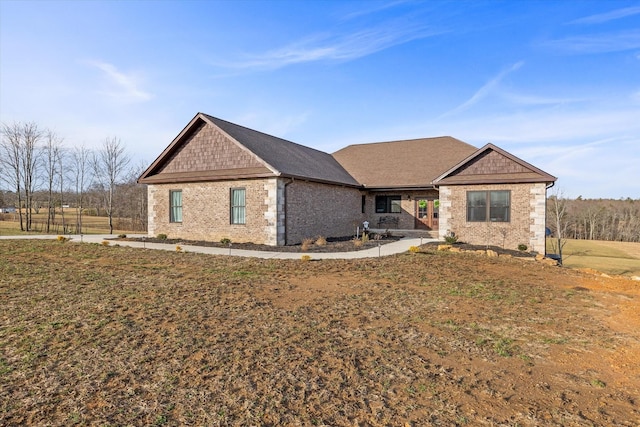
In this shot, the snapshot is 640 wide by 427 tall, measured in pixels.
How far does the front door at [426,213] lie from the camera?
21.6m

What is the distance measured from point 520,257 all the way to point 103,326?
1414 centimetres

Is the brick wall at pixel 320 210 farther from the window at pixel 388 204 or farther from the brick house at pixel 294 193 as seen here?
the window at pixel 388 204

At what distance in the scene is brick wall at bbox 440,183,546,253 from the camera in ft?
53.4

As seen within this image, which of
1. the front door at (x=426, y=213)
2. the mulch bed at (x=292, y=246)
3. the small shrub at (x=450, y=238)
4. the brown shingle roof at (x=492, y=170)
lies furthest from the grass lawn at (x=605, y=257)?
the mulch bed at (x=292, y=246)

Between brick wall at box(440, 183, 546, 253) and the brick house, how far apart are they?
0.14 feet

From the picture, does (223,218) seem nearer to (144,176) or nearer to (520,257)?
(144,176)

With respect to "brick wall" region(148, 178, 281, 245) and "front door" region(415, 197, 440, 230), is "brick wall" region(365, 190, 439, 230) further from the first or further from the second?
"brick wall" region(148, 178, 281, 245)

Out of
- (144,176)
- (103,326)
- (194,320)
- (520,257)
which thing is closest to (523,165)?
(520,257)

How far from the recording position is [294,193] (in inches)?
681

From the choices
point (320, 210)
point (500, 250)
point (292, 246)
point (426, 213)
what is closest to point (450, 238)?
point (500, 250)

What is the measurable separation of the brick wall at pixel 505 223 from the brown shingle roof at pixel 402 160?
9.86 feet

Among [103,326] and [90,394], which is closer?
[90,394]

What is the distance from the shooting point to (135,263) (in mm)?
12148

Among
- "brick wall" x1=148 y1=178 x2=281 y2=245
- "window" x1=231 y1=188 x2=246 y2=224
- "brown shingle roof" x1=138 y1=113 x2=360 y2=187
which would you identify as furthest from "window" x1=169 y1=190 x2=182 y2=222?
"window" x1=231 y1=188 x2=246 y2=224
